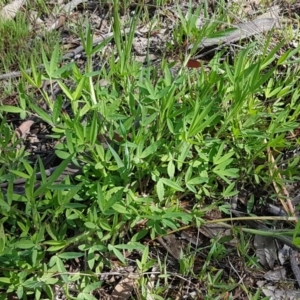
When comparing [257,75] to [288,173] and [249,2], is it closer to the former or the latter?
[288,173]

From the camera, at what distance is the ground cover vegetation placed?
1.73 m

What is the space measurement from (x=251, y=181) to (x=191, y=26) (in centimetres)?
67

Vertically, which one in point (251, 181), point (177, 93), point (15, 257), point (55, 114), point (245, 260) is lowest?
point (245, 260)

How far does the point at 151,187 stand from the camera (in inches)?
80.0

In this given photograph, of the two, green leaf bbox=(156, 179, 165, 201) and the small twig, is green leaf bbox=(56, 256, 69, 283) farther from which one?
the small twig

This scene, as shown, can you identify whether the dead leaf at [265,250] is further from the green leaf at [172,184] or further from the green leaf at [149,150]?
the green leaf at [149,150]

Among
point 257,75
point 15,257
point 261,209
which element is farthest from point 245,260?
point 15,257

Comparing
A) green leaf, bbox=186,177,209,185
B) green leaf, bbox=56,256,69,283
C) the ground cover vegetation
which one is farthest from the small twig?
green leaf, bbox=56,256,69,283

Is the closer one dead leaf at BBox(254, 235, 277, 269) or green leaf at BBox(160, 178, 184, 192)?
green leaf at BBox(160, 178, 184, 192)

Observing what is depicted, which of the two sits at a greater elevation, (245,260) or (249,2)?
(249,2)

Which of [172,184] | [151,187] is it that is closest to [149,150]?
[172,184]

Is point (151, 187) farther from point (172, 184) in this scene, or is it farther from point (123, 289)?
point (123, 289)

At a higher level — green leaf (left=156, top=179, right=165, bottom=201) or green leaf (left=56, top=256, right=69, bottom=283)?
green leaf (left=156, top=179, right=165, bottom=201)

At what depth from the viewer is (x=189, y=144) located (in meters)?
1.86
